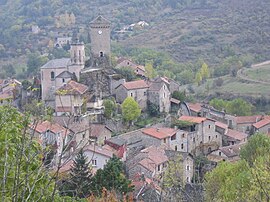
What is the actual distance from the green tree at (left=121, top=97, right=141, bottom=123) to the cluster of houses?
4.27 ft

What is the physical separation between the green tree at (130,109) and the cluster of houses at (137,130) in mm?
1301

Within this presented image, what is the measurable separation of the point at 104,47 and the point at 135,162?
12.1 metres

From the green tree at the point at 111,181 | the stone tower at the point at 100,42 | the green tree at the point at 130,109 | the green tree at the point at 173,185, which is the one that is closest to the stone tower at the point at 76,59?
the stone tower at the point at 100,42

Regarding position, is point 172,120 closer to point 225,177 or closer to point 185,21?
point 225,177

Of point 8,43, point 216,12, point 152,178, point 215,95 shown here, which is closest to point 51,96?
point 152,178

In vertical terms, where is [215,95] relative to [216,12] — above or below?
below

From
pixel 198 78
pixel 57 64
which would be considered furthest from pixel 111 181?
pixel 198 78

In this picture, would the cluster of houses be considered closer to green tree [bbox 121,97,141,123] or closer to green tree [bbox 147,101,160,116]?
green tree [bbox 147,101,160,116]

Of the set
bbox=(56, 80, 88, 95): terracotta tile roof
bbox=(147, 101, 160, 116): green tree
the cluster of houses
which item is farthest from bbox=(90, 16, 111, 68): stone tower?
bbox=(147, 101, 160, 116): green tree

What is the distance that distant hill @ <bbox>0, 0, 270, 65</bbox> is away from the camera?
262ft

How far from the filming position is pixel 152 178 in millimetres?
24766

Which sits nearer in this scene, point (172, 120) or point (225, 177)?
point (225, 177)

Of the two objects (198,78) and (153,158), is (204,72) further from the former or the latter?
(153,158)

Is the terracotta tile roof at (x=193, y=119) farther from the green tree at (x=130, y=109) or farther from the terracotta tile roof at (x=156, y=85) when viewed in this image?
the green tree at (x=130, y=109)
